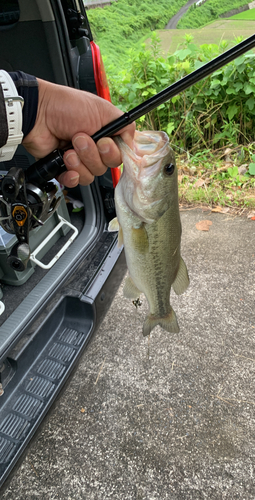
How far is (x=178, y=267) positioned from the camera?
1.58 m

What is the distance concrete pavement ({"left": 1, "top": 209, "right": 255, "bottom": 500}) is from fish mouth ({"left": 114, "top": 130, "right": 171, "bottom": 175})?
152 cm

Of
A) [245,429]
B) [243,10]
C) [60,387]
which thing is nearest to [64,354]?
[60,387]

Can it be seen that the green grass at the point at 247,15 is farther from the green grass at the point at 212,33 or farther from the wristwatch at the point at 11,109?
the wristwatch at the point at 11,109

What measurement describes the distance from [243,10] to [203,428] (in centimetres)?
412

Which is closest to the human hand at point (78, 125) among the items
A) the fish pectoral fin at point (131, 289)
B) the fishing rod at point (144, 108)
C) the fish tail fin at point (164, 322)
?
the fishing rod at point (144, 108)

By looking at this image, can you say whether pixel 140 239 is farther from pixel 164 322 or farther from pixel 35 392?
pixel 35 392

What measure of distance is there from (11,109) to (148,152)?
0.53 m

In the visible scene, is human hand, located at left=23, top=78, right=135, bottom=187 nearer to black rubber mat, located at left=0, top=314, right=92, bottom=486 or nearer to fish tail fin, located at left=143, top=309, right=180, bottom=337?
fish tail fin, located at left=143, top=309, right=180, bottom=337

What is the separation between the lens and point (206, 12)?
12.5 feet

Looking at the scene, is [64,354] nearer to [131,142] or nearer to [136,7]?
[131,142]

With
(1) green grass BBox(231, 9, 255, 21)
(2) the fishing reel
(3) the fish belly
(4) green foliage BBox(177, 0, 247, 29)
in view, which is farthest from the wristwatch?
(4) green foliage BBox(177, 0, 247, 29)

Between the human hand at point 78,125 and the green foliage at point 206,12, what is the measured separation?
10.5ft

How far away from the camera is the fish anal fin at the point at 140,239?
4.49 feet

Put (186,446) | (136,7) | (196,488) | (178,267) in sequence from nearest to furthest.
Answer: (178,267) < (196,488) < (186,446) < (136,7)
